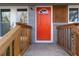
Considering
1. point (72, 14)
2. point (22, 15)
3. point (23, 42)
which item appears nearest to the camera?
point (23, 42)

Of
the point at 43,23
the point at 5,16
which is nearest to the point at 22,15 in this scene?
the point at 5,16

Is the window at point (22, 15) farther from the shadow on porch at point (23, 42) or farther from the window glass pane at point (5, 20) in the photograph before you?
the shadow on porch at point (23, 42)

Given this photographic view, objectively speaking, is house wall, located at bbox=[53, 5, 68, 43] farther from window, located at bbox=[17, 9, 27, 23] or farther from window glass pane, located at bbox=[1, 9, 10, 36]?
window glass pane, located at bbox=[1, 9, 10, 36]

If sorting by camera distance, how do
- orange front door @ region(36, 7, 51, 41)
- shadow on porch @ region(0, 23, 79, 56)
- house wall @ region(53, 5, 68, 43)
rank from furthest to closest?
orange front door @ region(36, 7, 51, 41), house wall @ region(53, 5, 68, 43), shadow on porch @ region(0, 23, 79, 56)

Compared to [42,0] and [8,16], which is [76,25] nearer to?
[42,0]

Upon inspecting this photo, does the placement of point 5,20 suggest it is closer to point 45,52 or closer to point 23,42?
point 45,52

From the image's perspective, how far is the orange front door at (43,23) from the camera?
13.5m

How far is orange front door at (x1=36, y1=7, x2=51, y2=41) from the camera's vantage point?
44.4 ft

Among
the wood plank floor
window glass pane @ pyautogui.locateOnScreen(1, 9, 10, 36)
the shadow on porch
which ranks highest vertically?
window glass pane @ pyautogui.locateOnScreen(1, 9, 10, 36)

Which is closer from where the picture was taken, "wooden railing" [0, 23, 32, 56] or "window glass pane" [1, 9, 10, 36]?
"wooden railing" [0, 23, 32, 56]

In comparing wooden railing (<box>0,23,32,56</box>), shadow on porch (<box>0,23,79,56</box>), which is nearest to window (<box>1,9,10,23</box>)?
shadow on porch (<box>0,23,79,56</box>)

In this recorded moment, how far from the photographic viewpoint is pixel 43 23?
44.7 feet

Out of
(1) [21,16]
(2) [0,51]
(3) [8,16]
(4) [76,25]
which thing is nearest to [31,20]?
(1) [21,16]

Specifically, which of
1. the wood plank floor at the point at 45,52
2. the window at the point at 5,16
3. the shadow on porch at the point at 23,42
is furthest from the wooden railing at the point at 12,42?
the window at the point at 5,16
